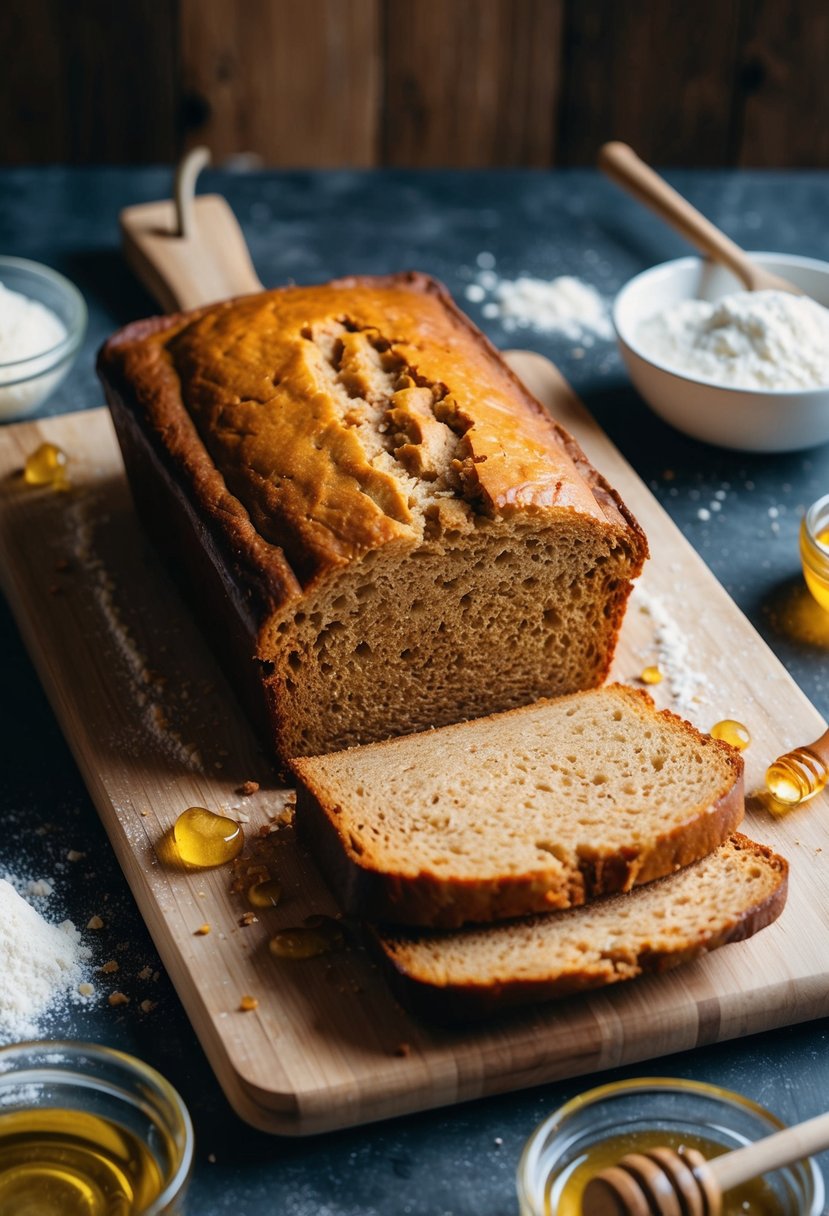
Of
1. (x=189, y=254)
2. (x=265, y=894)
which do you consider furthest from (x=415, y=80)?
(x=265, y=894)

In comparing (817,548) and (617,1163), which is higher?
(817,548)

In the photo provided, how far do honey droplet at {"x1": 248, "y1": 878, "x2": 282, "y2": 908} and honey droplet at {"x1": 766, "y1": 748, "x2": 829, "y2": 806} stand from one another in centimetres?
106

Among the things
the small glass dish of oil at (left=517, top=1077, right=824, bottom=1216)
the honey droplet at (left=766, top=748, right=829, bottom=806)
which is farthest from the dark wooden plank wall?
the small glass dish of oil at (left=517, top=1077, right=824, bottom=1216)

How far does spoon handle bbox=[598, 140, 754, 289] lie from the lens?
4.54 metres

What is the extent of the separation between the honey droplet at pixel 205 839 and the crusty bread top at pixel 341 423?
49 cm

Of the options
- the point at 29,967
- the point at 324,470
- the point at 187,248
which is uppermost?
the point at 324,470

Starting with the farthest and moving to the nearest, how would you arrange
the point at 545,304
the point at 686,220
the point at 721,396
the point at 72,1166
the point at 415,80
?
the point at 415,80
the point at 545,304
the point at 686,220
the point at 721,396
the point at 72,1166

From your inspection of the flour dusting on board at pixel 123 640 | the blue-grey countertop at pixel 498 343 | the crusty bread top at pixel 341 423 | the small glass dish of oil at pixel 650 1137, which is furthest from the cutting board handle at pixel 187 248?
the small glass dish of oil at pixel 650 1137

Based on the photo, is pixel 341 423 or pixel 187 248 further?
pixel 187 248

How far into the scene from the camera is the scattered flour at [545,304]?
4805 mm

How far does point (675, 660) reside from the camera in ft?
11.6

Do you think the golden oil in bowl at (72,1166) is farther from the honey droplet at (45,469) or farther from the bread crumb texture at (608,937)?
the honey droplet at (45,469)

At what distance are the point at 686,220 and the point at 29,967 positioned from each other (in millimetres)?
3135

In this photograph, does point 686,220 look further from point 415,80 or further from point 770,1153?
point 770,1153
